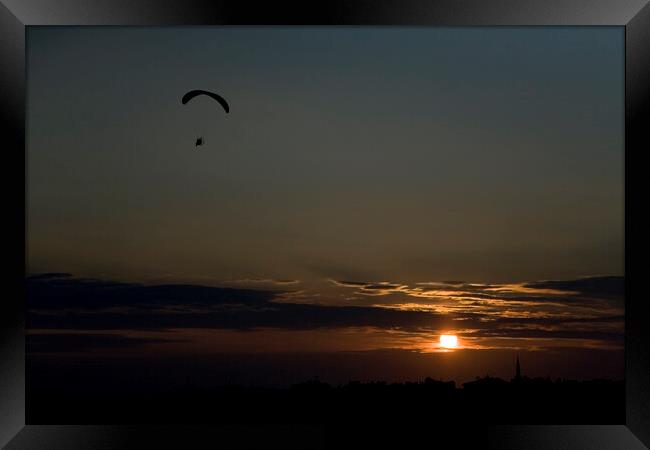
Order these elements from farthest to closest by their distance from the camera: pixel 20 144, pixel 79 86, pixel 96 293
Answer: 1. pixel 96 293
2. pixel 79 86
3. pixel 20 144

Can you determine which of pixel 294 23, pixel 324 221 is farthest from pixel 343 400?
pixel 294 23

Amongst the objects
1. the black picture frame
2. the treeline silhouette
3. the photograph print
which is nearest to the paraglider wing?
the photograph print

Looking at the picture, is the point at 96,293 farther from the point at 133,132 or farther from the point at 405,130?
the point at 405,130

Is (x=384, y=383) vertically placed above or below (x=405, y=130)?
below

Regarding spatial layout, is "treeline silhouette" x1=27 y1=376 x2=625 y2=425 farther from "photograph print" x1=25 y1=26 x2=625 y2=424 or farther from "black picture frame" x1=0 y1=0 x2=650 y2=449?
"black picture frame" x1=0 y1=0 x2=650 y2=449

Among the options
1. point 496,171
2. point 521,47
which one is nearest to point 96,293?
point 496,171

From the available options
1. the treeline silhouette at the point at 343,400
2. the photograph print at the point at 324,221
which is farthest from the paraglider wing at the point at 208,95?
the treeline silhouette at the point at 343,400
